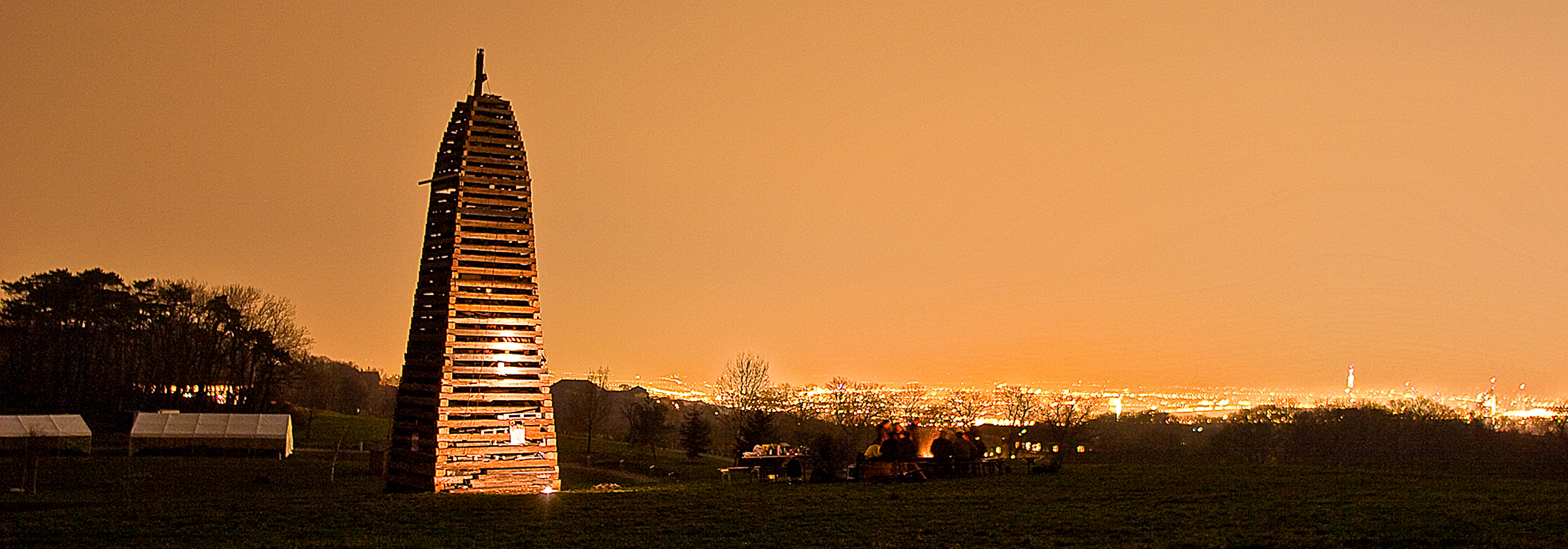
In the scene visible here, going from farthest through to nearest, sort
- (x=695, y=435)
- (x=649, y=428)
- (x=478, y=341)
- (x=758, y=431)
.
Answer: (x=649, y=428) → (x=695, y=435) → (x=758, y=431) → (x=478, y=341)

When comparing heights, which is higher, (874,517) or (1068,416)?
(1068,416)

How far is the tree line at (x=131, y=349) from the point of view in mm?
76312

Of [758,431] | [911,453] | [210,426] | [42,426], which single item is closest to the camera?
[911,453]

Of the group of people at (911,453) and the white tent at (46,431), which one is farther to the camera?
the white tent at (46,431)

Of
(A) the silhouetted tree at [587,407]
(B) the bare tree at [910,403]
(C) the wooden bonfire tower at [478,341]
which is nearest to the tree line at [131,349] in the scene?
(A) the silhouetted tree at [587,407]

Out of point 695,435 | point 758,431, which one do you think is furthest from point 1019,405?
point 758,431

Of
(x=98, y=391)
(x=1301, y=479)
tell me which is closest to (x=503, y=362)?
(x=1301, y=479)

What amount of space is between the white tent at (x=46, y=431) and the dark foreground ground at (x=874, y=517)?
3027cm

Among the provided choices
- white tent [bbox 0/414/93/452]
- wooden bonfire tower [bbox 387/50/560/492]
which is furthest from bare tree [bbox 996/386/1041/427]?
wooden bonfire tower [bbox 387/50/560/492]

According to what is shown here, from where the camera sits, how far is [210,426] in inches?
2180

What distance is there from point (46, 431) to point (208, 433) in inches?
252

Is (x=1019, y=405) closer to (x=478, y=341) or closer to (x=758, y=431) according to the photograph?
(x=758, y=431)

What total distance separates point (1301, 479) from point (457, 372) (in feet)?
62.8

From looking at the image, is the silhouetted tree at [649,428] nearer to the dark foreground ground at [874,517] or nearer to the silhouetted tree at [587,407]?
the silhouetted tree at [587,407]
